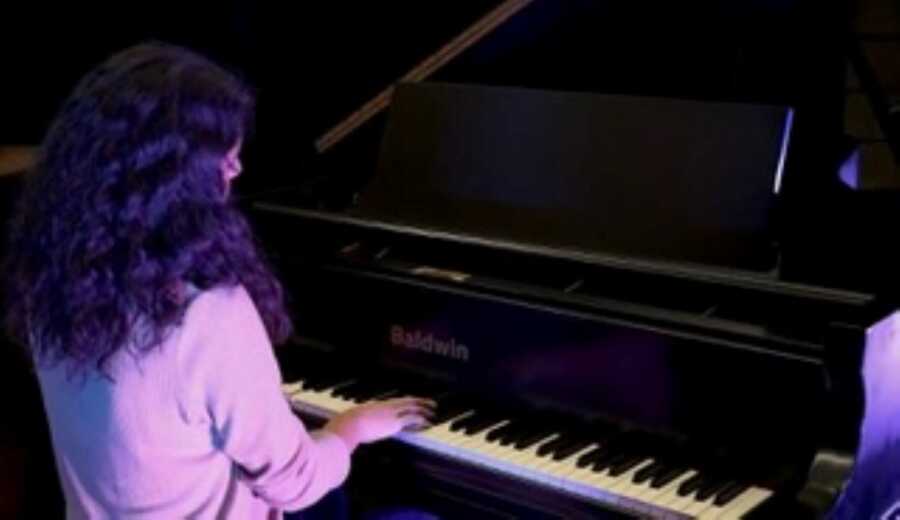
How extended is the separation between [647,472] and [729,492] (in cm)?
12

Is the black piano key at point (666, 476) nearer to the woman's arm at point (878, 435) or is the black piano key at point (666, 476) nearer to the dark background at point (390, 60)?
the woman's arm at point (878, 435)

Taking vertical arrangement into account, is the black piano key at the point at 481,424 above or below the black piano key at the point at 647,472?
below

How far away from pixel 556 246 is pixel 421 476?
45 centimetres

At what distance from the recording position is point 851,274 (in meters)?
1.82

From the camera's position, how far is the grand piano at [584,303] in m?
1.62

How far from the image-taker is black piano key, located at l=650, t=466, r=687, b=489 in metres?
1.64

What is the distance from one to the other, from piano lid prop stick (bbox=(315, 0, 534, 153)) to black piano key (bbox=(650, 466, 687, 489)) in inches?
38.5

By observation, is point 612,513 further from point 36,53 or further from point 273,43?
point 36,53

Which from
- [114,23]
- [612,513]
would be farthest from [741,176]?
[114,23]

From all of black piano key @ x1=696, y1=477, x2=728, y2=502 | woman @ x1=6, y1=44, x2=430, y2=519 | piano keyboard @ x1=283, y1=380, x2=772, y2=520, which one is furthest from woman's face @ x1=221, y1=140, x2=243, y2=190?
black piano key @ x1=696, y1=477, x2=728, y2=502

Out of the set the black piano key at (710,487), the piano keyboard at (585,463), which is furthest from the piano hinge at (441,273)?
the black piano key at (710,487)

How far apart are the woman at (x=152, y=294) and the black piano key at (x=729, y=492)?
1.93ft

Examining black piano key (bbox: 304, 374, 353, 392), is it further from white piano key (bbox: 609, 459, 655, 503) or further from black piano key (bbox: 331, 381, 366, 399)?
white piano key (bbox: 609, 459, 655, 503)

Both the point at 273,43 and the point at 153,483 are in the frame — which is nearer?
the point at 153,483
